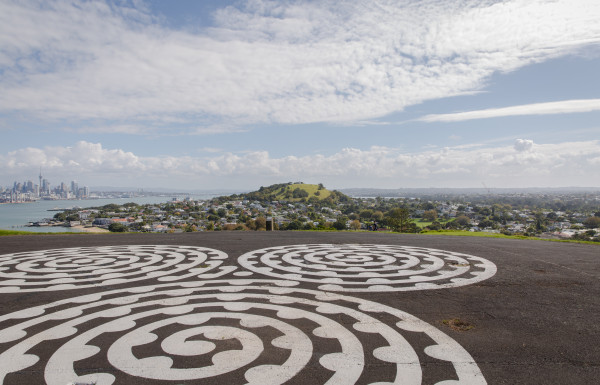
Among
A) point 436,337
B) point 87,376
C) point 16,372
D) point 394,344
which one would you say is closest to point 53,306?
point 16,372

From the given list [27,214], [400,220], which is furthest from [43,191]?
[400,220]

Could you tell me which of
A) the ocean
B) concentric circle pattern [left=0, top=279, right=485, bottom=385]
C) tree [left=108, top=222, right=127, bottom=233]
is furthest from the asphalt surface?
the ocean

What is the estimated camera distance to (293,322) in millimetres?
5082

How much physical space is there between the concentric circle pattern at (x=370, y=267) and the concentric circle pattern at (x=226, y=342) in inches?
58.4

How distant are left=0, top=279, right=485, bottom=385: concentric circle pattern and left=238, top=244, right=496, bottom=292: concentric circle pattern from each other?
148 cm

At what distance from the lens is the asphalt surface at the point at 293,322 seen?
366 cm

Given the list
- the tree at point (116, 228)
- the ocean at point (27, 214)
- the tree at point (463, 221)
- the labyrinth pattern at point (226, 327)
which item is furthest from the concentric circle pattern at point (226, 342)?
the tree at point (463, 221)

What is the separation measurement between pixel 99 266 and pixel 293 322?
678cm

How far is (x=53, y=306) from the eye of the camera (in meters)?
5.88

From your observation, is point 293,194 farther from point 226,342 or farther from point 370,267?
point 226,342

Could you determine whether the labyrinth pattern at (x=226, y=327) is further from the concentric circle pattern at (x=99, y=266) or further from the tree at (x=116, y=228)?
the tree at (x=116, y=228)

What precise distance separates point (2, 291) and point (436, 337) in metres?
7.91

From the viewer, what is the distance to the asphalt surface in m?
Result: 3.66

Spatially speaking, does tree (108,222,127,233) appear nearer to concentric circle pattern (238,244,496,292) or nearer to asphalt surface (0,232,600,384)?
asphalt surface (0,232,600,384)
